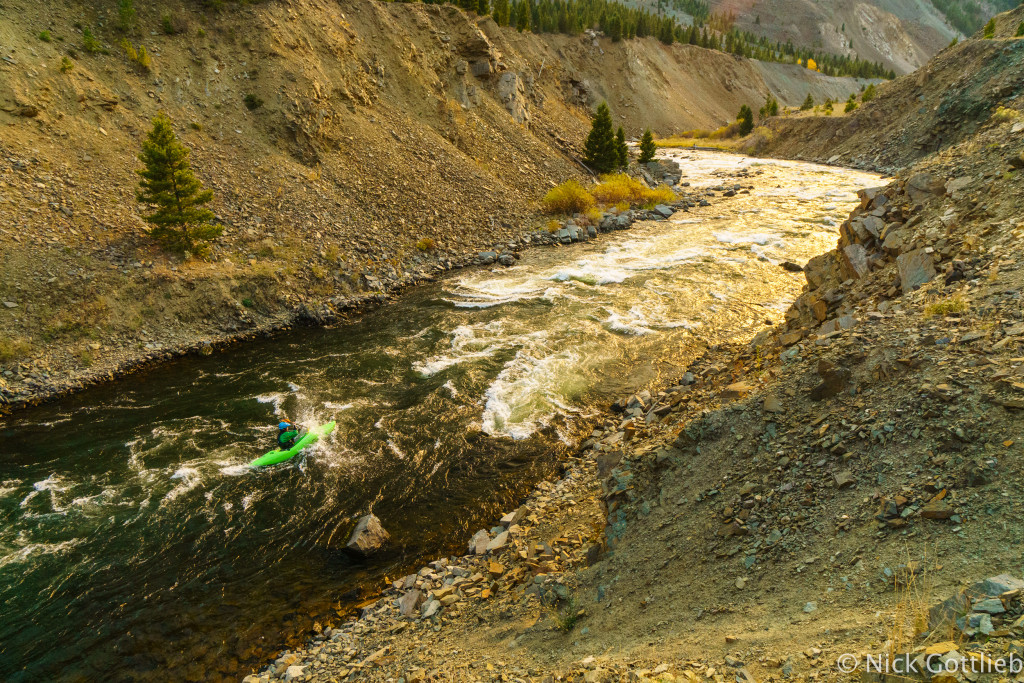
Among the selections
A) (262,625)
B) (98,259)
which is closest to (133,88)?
(98,259)

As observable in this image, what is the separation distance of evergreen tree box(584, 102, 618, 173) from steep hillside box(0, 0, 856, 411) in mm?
1813

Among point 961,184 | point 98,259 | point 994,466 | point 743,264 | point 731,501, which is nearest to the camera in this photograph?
point 994,466

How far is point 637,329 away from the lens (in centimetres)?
2061

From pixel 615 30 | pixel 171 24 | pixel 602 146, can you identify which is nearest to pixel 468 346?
pixel 171 24

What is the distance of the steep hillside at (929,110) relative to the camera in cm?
3975

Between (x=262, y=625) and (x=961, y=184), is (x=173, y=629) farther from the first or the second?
(x=961, y=184)

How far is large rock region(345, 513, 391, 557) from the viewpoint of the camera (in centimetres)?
1108

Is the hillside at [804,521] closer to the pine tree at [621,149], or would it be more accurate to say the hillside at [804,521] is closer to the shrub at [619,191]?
the shrub at [619,191]

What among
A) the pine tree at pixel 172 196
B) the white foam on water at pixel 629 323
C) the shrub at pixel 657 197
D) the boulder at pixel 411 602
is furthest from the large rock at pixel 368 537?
the shrub at pixel 657 197

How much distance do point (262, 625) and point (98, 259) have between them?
17448mm

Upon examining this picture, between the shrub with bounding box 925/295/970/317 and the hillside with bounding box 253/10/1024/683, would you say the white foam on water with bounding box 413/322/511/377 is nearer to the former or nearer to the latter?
the hillside with bounding box 253/10/1024/683

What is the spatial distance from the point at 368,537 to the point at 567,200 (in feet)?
98.6

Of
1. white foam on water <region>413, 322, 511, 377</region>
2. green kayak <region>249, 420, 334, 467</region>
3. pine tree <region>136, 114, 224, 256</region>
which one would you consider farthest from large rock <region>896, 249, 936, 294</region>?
pine tree <region>136, 114, 224, 256</region>

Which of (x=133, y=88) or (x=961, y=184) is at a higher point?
(x=133, y=88)
